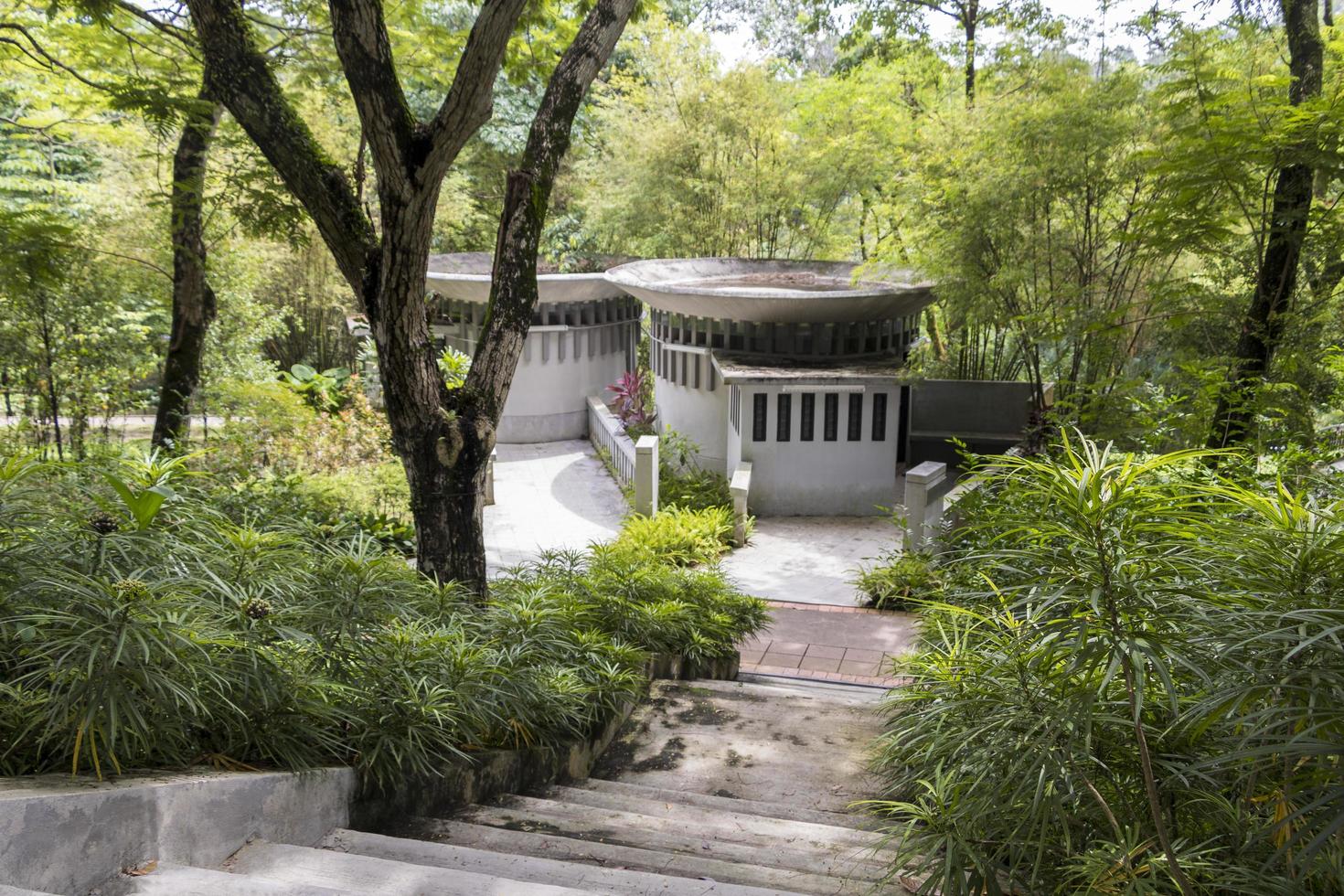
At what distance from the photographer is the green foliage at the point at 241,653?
9.17 feet

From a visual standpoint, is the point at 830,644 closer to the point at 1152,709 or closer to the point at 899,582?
the point at 899,582

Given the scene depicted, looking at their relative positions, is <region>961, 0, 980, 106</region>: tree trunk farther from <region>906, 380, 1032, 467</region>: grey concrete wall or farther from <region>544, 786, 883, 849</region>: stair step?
<region>544, 786, 883, 849</region>: stair step

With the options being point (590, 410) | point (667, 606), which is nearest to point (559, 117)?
point (667, 606)

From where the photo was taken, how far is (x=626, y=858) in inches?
133

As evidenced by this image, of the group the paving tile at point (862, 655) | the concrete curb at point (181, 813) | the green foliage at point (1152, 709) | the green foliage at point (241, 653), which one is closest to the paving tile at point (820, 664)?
the paving tile at point (862, 655)

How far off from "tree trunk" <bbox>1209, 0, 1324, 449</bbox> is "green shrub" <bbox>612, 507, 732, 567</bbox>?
4730mm

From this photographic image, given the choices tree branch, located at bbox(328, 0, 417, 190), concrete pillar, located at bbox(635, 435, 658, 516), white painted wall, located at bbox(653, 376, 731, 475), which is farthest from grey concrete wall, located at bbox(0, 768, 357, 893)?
white painted wall, located at bbox(653, 376, 731, 475)

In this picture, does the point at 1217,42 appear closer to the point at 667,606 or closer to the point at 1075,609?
the point at 667,606

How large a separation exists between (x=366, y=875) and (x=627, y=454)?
999 cm

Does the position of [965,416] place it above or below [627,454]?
above

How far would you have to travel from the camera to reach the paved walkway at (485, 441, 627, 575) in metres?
10.9

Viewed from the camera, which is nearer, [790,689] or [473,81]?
[473,81]

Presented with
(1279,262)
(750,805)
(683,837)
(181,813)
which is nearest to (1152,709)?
(683,837)

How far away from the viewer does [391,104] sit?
15.5 ft
